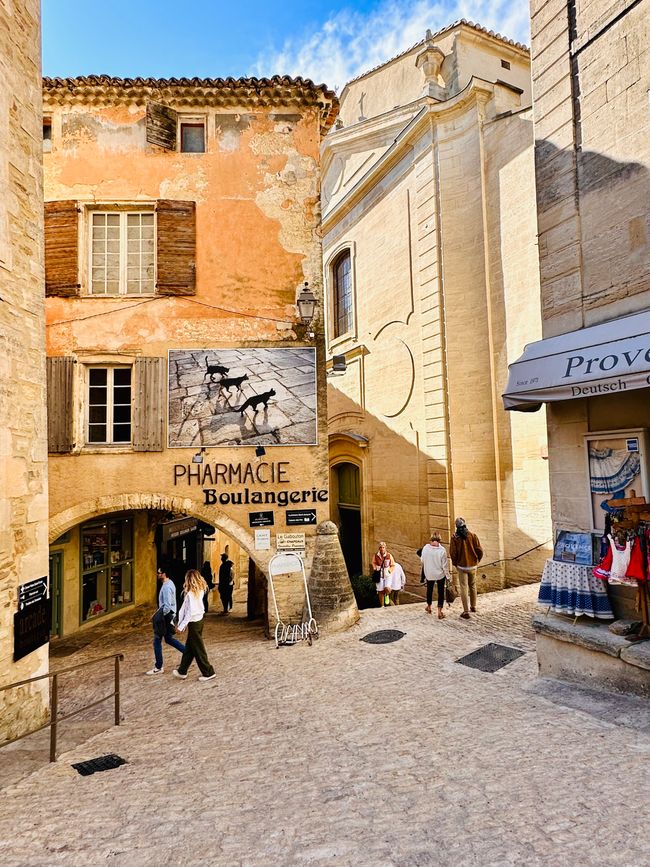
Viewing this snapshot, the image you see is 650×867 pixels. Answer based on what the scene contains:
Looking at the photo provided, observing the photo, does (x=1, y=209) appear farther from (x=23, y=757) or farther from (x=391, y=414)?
(x=391, y=414)

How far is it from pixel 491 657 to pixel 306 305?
6.58 m

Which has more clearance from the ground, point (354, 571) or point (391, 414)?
point (391, 414)

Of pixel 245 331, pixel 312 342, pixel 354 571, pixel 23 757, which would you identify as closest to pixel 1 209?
pixel 245 331

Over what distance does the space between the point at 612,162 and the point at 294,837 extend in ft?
23.9

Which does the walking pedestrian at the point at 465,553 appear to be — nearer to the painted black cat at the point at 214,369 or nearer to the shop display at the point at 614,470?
the shop display at the point at 614,470

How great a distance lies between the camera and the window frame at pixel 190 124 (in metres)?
10.4

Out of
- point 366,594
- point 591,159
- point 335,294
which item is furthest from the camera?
point 335,294

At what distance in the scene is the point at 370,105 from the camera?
18734 mm

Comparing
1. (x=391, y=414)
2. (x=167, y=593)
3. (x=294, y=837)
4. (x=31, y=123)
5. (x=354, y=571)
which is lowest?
(x=354, y=571)

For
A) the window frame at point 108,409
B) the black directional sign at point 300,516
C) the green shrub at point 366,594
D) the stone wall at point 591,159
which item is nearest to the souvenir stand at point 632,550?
the stone wall at point 591,159

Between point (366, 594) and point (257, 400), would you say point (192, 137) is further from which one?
point (366, 594)

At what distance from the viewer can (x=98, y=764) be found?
16.8 ft

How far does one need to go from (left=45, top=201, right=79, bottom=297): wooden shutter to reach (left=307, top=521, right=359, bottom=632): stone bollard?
21.9 ft

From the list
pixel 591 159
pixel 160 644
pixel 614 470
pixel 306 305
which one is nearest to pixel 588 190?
pixel 591 159
